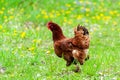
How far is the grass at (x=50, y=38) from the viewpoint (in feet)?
31.8

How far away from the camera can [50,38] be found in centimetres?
1426

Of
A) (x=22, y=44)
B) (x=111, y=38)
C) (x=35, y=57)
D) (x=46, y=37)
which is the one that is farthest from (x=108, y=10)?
(x=35, y=57)

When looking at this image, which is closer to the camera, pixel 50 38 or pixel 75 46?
pixel 75 46

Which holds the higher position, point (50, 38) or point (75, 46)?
→ point (75, 46)

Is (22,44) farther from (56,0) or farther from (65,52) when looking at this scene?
(56,0)

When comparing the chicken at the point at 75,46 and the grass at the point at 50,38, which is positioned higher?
the chicken at the point at 75,46

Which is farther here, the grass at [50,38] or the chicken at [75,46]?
the grass at [50,38]

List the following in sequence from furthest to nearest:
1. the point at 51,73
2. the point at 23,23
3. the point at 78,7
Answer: the point at 78,7 → the point at 23,23 → the point at 51,73

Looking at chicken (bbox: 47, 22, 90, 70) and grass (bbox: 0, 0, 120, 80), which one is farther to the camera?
grass (bbox: 0, 0, 120, 80)

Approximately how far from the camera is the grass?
970 cm

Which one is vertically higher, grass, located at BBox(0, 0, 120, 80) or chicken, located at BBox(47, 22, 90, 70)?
chicken, located at BBox(47, 22, 90, 70)

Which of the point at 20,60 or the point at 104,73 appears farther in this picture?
the point at 20,60

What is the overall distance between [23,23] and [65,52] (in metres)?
6.31

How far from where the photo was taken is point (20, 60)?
10414 millimetres
